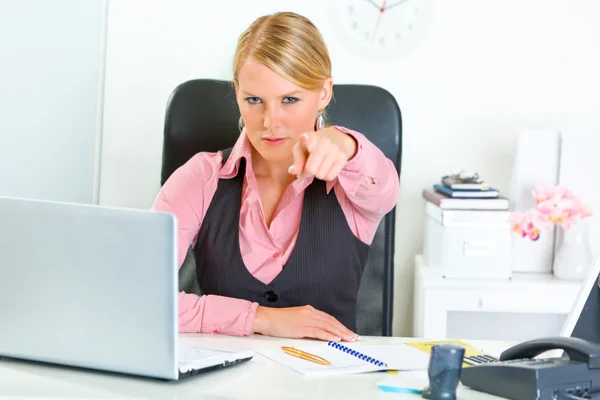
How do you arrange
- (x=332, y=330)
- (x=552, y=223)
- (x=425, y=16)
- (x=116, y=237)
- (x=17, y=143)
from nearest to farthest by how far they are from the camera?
(x=116, y=237), (x=332, y=330), (x=17, y=143), (x=552, y=223), (x=425, y=16)

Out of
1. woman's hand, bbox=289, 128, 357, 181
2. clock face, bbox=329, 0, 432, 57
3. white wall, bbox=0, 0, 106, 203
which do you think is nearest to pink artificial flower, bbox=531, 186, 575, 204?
clock face, bbox=329, 0, 432, 57

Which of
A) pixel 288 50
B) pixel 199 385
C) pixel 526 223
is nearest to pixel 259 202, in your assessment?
pixel 288 50

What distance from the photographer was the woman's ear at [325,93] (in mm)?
1940

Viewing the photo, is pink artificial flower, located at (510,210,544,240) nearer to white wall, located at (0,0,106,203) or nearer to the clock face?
the clock face

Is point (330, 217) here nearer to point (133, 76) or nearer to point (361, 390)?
point (361, 390)

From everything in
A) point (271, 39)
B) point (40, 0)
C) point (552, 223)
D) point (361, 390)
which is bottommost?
point (361, 390)

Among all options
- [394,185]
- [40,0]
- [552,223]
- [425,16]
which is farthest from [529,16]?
[40,0]

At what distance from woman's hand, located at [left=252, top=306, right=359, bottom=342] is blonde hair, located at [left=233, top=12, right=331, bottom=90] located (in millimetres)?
494

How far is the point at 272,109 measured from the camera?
1.83 m

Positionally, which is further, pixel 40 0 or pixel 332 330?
pixel 40 0

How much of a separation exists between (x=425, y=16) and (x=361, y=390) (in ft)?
6.37

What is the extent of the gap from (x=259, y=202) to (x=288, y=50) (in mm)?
335

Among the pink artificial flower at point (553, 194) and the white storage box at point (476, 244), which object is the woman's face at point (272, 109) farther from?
the pink artificial flower at point (553, 194)

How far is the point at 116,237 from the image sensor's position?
1.19 meters
